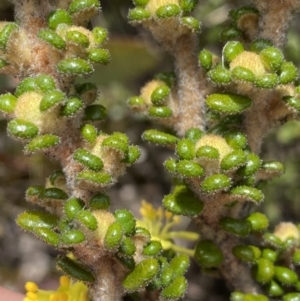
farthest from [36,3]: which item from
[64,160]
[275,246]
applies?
[275,246]

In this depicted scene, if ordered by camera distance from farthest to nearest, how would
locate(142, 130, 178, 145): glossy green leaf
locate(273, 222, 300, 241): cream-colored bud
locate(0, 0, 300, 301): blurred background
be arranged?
locate(0, 0, 300, 301): blurred background → locate(273, 222, 300, 241): cream-colored bud → locate(142, 130, 178, 145): glossy green leaf

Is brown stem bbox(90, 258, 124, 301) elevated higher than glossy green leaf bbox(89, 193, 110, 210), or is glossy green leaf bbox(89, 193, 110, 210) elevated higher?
glossy green leaf bbox(89, 193, 110, 210)

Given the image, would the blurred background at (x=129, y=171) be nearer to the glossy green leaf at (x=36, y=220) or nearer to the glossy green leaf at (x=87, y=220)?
the glossy green leaf at (x=36, y=220)

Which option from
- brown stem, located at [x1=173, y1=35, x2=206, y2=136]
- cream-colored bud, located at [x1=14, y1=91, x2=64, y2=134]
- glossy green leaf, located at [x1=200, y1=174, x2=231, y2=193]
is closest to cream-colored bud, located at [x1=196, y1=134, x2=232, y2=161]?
glossy green leaf, located at [x1=200, y1=174, x2=231, y2=193]

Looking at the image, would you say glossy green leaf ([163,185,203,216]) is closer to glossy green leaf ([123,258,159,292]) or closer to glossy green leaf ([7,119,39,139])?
glossy green leaf ([123,258,159,292])

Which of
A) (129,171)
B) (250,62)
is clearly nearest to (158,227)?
(250,62)

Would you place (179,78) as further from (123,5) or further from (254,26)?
(123,5)
